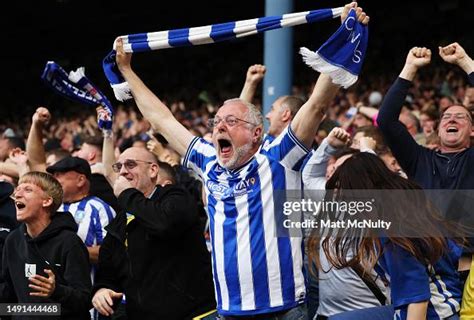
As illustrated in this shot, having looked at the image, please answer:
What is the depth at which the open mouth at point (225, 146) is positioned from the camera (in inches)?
197

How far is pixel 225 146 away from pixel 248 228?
1.52 feet

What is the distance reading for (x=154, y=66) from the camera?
2494 centimetres

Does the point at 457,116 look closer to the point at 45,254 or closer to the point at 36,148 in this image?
the point at 45,254

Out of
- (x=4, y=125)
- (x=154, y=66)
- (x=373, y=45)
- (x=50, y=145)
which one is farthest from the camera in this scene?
(x=154, y=66)

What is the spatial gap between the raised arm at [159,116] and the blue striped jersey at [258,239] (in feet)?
1.74

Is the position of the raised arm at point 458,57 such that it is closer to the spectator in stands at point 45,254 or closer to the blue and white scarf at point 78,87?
the spectator in stands at point 45,254

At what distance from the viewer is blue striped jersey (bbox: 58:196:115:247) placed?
22.2 feet

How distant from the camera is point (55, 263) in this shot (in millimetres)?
5812

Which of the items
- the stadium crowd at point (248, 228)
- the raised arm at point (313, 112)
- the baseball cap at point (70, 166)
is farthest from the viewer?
the baseball cap at point (70, 166)

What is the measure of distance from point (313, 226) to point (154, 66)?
20317 millimetres

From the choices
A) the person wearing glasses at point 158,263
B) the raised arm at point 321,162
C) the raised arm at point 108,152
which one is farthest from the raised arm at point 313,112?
the raised arm at point 108,152

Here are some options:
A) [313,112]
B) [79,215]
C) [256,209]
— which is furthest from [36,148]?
[313,112]

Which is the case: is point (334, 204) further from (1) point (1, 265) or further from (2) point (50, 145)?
(2) point (50, 145)

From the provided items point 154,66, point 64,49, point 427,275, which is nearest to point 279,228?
point 427,275
